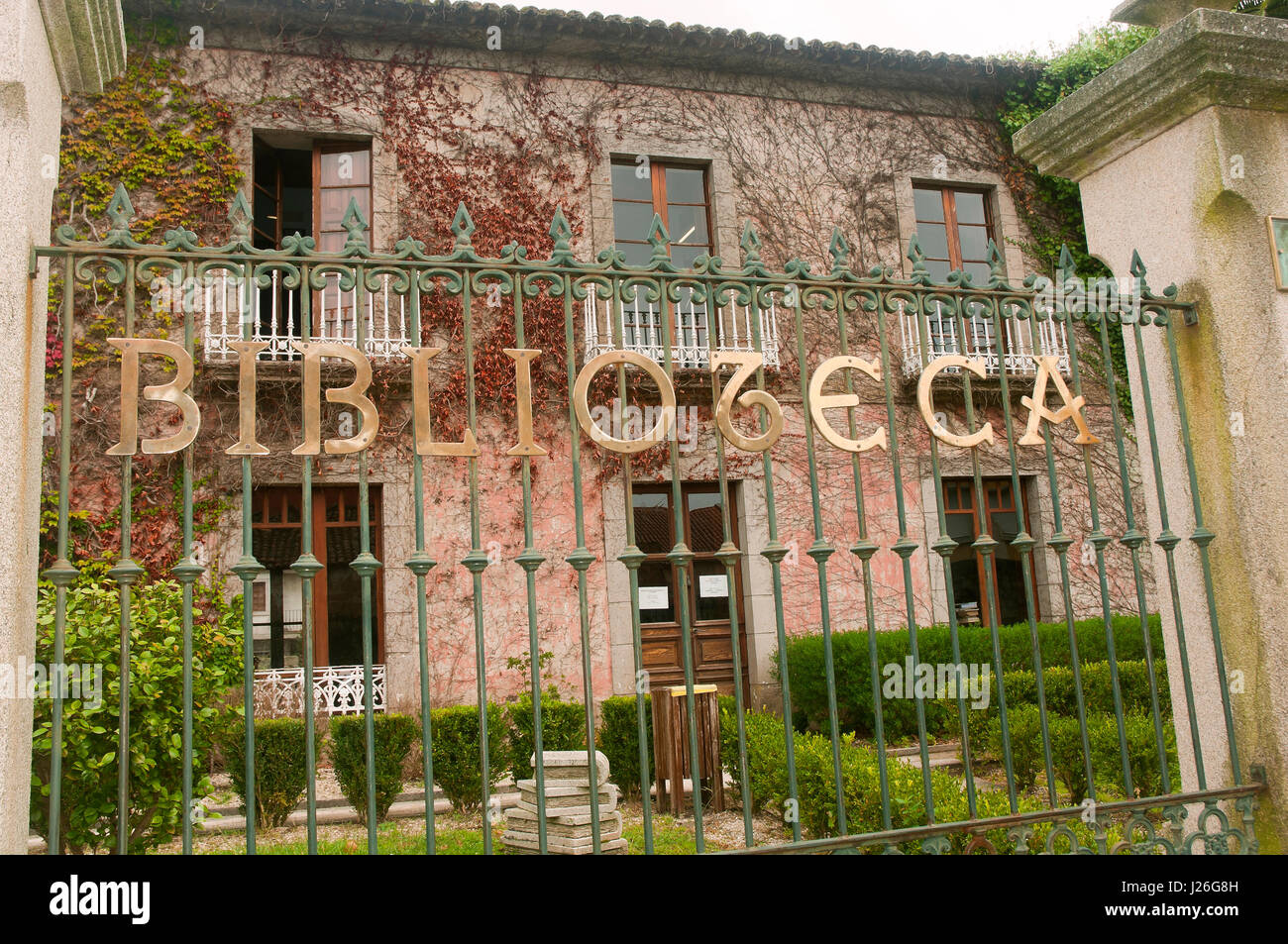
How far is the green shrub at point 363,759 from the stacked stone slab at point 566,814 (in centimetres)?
146

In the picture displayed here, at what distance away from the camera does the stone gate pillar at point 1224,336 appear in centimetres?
324

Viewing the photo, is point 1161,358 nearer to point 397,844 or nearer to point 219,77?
point 397,844

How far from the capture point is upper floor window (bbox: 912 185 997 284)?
38.3 feet

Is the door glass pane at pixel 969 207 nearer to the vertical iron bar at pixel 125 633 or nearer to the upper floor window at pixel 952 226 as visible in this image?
the upper floor window at pixel 952 226

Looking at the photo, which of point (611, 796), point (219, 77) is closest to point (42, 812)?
point (611, 796)

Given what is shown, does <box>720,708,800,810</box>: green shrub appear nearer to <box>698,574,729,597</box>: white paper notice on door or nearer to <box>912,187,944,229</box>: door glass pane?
<box>698,574,729,597</box>: white paper notice on door

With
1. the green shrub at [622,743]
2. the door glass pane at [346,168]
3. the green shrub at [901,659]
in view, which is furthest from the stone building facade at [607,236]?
the green shrub at [622,743]

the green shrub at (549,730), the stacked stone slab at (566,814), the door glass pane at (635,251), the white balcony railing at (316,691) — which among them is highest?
the door glass pane at (635,251)

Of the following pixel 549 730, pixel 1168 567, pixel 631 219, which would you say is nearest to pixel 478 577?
pixel 1168 567

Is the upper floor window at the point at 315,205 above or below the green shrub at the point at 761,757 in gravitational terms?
above

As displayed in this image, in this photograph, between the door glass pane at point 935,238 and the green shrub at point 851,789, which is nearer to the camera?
the green shrub at point 851,789

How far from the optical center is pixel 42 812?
4.55 m

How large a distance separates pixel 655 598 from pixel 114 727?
6099 millimetres

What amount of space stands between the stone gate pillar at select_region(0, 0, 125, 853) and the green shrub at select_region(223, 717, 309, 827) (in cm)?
479
